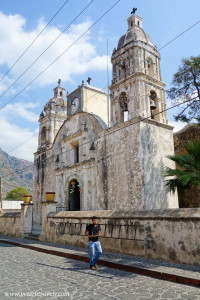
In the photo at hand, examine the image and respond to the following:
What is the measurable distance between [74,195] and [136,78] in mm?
8615

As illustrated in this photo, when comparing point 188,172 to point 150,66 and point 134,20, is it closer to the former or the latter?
point 150,66

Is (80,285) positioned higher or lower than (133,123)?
lower

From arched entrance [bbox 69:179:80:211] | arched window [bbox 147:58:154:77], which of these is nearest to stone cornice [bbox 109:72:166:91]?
arched window [bbox 147:58:154:77]

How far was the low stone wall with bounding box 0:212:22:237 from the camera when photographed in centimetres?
1387

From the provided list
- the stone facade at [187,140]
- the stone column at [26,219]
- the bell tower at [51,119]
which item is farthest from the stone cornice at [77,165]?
the stone facade at [187,140]

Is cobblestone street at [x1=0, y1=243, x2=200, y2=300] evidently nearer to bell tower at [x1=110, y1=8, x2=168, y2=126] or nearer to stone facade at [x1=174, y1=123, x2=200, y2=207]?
bell tower at [x1=110, y1=8, x2=168, y2=126]

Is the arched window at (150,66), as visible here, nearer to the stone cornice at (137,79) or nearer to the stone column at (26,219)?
the stone cornice at (137,79)

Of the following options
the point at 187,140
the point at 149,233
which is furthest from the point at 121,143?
the point at 149,233

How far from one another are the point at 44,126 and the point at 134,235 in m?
16.4

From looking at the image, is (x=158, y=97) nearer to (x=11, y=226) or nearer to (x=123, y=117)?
(x=123, y=117)

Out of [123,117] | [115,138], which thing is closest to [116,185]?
[115,138]

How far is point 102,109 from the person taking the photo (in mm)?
19328

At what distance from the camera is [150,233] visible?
666 cm

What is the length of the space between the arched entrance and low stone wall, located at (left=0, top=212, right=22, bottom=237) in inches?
142
